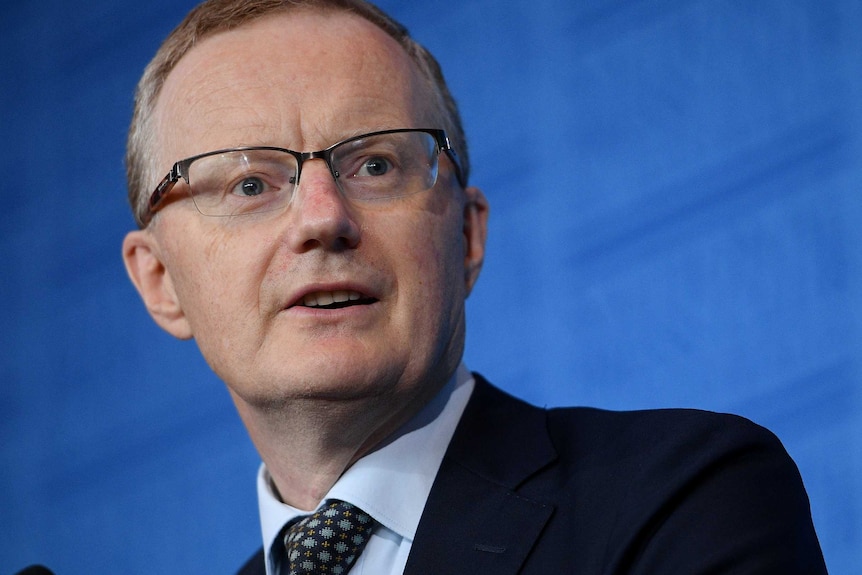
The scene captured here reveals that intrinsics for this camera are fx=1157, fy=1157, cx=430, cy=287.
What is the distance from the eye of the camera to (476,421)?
5.92ft

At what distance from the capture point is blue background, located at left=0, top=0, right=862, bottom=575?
231 cm

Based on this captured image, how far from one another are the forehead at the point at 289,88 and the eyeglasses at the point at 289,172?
23 millimetres

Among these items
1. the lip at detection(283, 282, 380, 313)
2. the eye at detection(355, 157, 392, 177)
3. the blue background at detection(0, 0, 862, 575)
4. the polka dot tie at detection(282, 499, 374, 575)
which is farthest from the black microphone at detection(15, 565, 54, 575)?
the blue background at detection(0, 0, 862, 575)

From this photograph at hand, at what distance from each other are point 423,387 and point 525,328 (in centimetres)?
87

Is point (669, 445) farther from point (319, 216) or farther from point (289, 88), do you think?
point (289, 88)

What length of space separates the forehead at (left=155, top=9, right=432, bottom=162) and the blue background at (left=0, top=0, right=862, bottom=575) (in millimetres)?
752

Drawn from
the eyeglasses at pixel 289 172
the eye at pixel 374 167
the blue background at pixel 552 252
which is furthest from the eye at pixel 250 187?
the blue background at pixel 552 252

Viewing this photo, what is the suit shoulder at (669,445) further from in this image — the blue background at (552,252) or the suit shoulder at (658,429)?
the blue background at (552,252)

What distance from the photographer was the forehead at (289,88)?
68.3 inches

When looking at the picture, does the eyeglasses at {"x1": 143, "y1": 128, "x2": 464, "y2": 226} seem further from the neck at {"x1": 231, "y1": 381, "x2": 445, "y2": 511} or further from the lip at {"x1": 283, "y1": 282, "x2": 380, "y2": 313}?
the neck at {"x1": 231, "y1": 381, "x2": 445, "y2": 511}

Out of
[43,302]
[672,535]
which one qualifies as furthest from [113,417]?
[672,535]

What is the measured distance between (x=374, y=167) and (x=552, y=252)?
0.90 metres

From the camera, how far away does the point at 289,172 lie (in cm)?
171

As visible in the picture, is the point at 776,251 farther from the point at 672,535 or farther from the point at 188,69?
the point at 188,69
